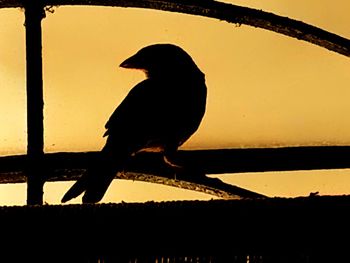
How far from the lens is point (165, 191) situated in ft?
6.49

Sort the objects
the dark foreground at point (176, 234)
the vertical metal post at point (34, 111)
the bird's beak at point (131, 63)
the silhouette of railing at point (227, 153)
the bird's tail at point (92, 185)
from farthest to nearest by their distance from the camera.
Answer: the silhouette of railing at point (227, 153) < the bird's beak at point (131, 63) < the vertical metal post at point (34, 111) < the bird's tail at point (92, 185) < the dark foreground at point (176, 234)

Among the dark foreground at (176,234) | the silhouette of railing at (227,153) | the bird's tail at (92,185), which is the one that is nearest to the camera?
the dark foreground at (176,234)

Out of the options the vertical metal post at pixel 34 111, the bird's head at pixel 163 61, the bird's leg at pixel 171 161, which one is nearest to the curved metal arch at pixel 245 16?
the bird's head at pixel 163 61

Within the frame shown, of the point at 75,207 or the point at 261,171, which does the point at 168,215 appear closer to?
the point at 75,207

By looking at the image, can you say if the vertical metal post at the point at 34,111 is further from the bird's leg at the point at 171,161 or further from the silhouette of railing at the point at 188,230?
the silhouette of railing at the point at 188,230

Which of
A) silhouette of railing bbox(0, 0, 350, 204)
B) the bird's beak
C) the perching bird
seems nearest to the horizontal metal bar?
silhouette of railing bbox(0, 0, 350, 204)

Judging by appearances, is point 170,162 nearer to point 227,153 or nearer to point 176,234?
point 227,153

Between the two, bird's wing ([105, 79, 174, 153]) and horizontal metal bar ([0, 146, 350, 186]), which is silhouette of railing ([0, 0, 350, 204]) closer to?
horizontal metal bar ([0, 146, 350, 186])

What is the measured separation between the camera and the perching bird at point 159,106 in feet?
5.26

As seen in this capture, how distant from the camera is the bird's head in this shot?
5.59 ft

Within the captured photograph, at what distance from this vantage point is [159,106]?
167 cm

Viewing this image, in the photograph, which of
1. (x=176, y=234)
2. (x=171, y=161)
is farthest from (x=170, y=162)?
(x=176, y=234)

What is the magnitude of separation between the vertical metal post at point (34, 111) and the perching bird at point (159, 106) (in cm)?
14

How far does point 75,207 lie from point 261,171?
3.61ft
